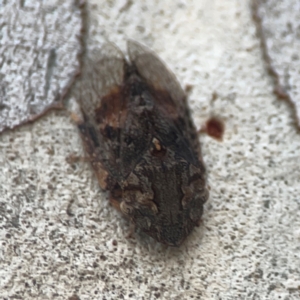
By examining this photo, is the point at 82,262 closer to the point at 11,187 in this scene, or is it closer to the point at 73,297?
the point at 73,297

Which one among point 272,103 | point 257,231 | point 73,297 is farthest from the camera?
point 272,103

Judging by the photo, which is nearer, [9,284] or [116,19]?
[9,284]

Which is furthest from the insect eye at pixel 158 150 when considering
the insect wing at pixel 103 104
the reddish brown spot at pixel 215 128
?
the reddish brown spot at pixel 215 128

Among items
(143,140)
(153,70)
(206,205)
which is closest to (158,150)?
(143,140)

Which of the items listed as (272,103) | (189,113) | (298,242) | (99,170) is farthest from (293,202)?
(99,170)

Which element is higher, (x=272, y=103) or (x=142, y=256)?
(x=272, y=103)

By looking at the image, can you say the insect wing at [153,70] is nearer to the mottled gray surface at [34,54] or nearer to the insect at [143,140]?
the insect at [143,140]
